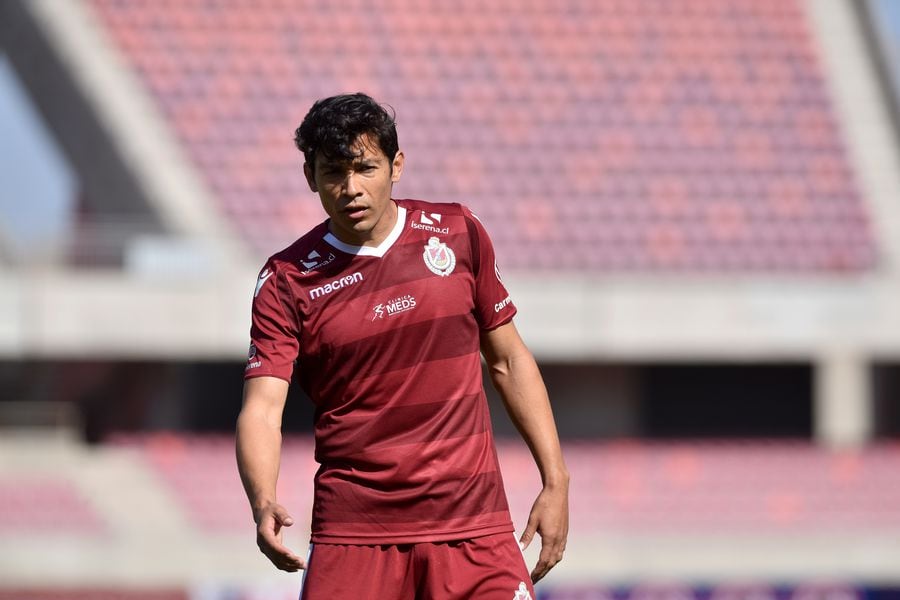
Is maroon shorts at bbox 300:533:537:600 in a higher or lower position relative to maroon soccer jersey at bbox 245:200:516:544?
lower

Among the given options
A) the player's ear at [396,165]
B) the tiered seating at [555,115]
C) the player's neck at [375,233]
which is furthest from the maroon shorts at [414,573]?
the tiered seating at [555,115]

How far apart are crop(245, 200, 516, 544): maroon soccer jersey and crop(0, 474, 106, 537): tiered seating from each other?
36.3 ft

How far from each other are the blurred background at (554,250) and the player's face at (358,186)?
10.2 m

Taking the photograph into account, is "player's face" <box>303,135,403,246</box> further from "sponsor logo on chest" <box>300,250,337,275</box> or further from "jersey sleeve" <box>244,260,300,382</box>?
"jersey sleeve" <box>244,260,300,382</box>

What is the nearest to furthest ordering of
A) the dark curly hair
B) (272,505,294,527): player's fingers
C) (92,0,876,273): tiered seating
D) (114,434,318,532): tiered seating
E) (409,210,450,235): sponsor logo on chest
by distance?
(272,505,294,527): player's fingers, the dark curly hair, (409,210,450,235): sponsor logo on chest, (114,434,318,532): tiered seating, (92,0,876,273): tiered seating

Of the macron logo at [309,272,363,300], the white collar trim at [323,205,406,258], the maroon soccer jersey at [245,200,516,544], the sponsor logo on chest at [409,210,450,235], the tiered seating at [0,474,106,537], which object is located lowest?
the tiered seating at [0,474,106,537]

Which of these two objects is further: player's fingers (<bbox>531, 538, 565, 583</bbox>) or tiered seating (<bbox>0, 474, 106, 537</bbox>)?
tiered seating (<bbox>0, 474, 106, 537</bbox>)

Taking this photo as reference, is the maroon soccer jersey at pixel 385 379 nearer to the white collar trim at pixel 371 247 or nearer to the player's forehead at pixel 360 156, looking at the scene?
the white collar trim at pixel 371 247

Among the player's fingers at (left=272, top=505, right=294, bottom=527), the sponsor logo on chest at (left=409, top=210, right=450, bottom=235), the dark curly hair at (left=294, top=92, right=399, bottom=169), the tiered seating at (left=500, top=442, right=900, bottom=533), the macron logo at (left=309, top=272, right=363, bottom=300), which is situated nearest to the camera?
the player's fingers at (left=272, top=505, right=294, bottom=527)

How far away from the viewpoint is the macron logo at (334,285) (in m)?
3.13

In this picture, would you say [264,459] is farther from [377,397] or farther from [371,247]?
[371,247]

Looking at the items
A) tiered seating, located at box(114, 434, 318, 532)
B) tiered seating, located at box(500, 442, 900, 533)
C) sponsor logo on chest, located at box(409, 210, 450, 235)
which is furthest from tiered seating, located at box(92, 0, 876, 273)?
sponsor logo on chest, located at box(409, 210, 450, 235)

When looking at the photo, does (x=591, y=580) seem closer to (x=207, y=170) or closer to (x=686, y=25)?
(x=207, y=170)

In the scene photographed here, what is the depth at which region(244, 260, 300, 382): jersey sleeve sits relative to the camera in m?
3.11
